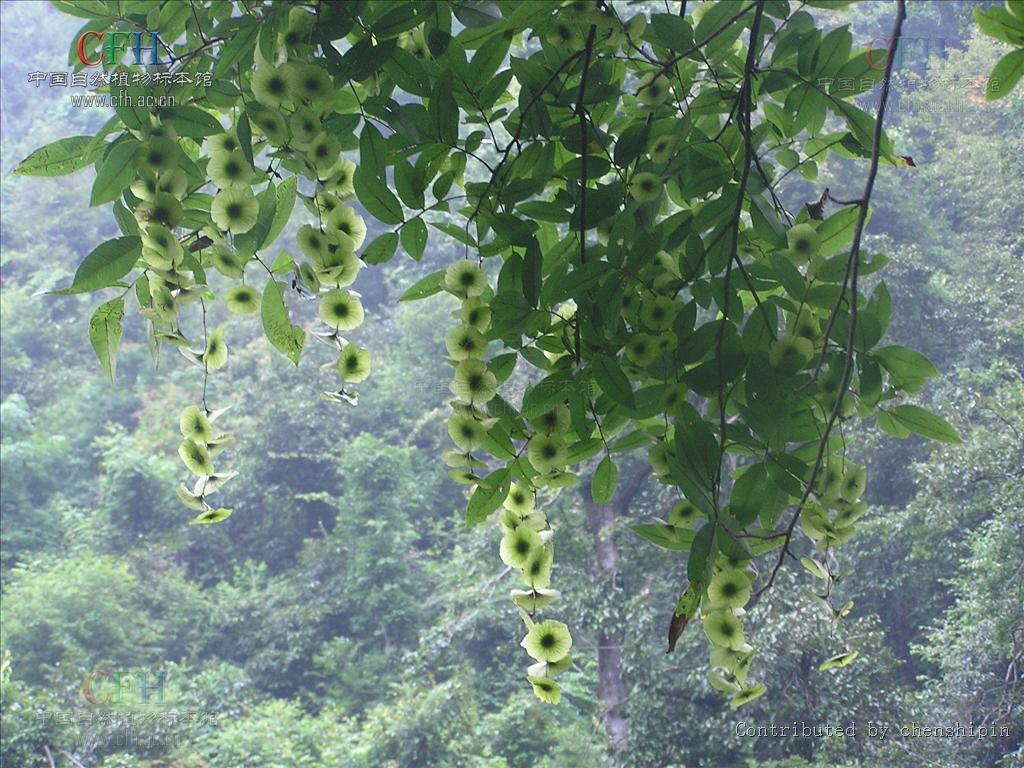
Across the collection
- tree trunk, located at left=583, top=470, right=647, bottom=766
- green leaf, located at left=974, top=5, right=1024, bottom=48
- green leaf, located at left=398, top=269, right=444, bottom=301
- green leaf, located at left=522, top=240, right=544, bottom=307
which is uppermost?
tree trunk, located at left=583, top=470, right=647, bottom=766

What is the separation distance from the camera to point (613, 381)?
325 mm

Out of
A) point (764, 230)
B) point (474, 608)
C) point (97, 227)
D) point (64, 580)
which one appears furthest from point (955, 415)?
point (97, 227)

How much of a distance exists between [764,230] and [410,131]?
14cm

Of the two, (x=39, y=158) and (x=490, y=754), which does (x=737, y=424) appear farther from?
(x=490, y=754)

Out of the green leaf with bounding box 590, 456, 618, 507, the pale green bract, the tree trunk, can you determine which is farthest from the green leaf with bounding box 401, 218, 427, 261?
the tree trunk

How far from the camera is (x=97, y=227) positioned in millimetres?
9672

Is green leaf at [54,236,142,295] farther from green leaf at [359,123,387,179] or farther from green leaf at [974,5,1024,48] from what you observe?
green leaf at [974,5,1024,48]

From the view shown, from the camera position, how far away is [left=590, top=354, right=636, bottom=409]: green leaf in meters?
0.32

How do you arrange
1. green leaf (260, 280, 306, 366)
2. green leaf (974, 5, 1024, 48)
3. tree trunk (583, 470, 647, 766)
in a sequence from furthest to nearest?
tree trunk (583, 470, 647, 766) → green leaf (260, 280, 306, 366) → green leaf (974, 5, 1024, 48)

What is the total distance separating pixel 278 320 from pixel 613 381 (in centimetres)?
14

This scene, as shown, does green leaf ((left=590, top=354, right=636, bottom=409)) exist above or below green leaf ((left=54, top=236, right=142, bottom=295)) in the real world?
below

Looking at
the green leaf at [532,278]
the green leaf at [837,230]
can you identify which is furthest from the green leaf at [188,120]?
the green leaf at [837,230]

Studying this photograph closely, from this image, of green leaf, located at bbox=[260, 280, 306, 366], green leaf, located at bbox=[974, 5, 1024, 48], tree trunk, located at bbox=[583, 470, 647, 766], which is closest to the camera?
green leaf, located at bbox=[974, 5, 1024, 48]

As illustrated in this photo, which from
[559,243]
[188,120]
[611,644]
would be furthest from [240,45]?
[611,644]
